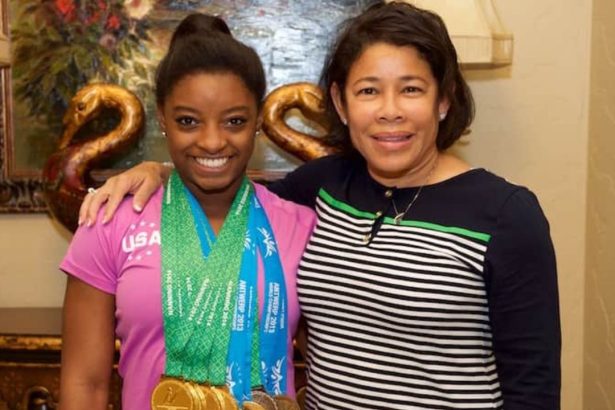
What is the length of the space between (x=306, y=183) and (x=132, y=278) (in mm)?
451

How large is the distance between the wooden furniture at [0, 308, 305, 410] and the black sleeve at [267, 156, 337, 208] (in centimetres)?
47

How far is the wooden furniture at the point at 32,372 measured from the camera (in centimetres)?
196

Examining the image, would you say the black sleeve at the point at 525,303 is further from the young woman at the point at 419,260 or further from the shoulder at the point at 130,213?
the shoulder at the point at 130,213

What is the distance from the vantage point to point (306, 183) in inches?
65.9

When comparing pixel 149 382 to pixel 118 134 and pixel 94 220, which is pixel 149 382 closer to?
pixel 94 220

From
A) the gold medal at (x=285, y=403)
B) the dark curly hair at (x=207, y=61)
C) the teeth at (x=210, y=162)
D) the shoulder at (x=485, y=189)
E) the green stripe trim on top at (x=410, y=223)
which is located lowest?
the gold medal at (x=285, y=403)

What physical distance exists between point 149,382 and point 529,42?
1.56m

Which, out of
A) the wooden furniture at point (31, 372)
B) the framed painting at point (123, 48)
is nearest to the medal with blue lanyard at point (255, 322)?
the wooden furniture at point (31, 372)

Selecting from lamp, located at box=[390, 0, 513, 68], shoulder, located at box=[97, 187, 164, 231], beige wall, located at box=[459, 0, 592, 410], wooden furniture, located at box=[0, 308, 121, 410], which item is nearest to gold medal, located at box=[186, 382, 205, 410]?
shoulder, located at box=[97, 187, 164, 231]

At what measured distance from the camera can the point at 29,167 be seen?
2.42 metres

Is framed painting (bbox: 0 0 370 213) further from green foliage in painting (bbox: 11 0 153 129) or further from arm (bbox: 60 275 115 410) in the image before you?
arm (bbox: 60 275 115 410)

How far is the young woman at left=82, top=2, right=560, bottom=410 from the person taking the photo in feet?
4.32

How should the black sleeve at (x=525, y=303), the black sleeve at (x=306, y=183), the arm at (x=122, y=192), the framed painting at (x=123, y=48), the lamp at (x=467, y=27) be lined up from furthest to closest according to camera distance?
the framed painting at (x=123, y=48) → the lamp at (x=467, y=27) → the black sleeve at (x=306, y=183) → the arm at (x=122, y=192) → the black sleeve at (x=525, y=303)

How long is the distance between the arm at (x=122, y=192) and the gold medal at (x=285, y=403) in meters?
0.40
